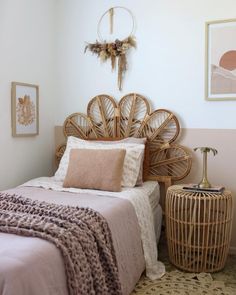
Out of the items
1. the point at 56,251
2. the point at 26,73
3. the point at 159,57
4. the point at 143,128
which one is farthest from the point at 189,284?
the point at 26,73

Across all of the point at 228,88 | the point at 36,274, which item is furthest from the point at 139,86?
the point at 36,274

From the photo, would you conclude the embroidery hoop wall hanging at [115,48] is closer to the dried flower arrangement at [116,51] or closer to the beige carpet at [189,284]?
the dried flower arrangement at [116,51]

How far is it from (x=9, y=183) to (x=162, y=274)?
1.49m

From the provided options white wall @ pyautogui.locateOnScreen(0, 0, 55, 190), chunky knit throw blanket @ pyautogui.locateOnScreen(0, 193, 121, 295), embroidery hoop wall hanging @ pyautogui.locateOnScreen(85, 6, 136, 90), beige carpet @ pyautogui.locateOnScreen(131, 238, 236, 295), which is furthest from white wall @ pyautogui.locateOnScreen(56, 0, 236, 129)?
chunky knit throw blanket @ pyautogui.locateOnScreen(0, 193, 121, 295)

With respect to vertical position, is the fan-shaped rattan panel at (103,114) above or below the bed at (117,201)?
above

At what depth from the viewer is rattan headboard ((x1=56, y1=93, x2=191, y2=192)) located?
307 cm

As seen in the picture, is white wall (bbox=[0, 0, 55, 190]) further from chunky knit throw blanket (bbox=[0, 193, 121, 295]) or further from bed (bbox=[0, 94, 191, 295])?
chunky knit throw blanket (bbox=[0, 193, 121, 295])

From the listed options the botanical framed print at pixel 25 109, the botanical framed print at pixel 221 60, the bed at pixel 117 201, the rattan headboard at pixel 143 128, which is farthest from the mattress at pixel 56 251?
the botanical framed print at pixel 221 60

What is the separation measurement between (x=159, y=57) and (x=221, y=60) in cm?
54

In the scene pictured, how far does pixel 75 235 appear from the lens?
5.76ft

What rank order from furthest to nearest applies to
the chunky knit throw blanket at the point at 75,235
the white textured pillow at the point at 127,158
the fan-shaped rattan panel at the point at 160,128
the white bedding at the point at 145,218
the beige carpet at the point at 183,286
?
the fan-shaped rattan panel at the point at 160,128 → the white textured pillow at the point at 127,158 → the white bedding at the point at 145,218 → the beige carpet at the point at 183,286 → the chunky knit throw blanket at the point at 75,235

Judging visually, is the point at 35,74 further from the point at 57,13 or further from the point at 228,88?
the point at 228,88

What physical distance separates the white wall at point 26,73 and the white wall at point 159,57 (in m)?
0.21

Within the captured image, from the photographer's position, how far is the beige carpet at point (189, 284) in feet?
7.66
